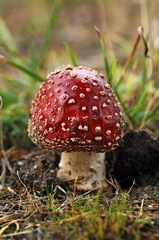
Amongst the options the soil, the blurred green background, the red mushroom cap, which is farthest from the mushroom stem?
the blurred green background

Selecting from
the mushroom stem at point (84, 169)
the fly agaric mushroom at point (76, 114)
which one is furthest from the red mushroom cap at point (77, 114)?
the mushroom stem at point (84, 169)

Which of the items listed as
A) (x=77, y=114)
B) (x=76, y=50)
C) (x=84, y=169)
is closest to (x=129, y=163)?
(x=84, y=169)

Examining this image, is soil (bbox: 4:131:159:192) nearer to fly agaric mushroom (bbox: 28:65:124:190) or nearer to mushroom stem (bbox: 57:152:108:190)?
mushroom stem (bbox: 57:152:108:190)

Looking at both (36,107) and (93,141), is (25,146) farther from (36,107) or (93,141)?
(93,141)

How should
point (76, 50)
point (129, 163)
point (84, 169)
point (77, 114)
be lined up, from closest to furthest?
point (77, 114), point (84, 169), point (129, 163), point (76, 50)

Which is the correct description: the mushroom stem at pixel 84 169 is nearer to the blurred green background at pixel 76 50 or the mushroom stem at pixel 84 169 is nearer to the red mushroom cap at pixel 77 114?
the red mushroom cap at pixel 77 114

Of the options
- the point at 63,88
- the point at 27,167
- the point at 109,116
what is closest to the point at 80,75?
the point at 63,88

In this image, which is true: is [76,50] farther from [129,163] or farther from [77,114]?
[77,114]
